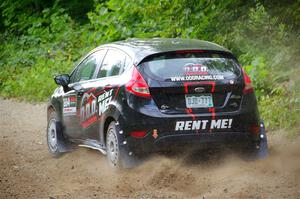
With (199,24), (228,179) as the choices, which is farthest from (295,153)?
(199,24)

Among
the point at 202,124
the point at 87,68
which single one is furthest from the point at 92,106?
the point at 202,124

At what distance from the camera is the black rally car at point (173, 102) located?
26.2ft

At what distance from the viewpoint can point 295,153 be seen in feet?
29.8

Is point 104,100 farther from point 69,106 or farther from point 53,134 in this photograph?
point 53,134

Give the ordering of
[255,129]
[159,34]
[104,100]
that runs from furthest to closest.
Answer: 1. [159,34]
2. [104,100]
3. [255,129]

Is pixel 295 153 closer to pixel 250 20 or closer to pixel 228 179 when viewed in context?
pixel 228 179

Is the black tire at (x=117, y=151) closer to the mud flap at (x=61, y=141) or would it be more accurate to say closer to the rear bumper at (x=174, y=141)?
the rear bumper at (x=174, y=141)

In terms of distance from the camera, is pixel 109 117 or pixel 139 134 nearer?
pixel 139 134

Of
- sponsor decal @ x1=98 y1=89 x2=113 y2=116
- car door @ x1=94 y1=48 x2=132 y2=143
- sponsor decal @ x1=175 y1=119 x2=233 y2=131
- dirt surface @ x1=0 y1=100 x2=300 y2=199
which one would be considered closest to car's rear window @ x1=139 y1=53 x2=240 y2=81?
car door @ x1=94 y1=48 x2=132 y2=143

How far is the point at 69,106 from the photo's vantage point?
33.1 ft

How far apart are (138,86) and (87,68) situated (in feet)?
6.38

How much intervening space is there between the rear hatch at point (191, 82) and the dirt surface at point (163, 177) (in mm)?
730

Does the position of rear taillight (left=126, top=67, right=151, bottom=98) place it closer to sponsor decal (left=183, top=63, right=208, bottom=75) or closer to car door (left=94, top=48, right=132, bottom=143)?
car door (left=94, top=48, right=132, bottom=143)

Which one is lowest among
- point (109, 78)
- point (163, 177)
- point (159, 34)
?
point (159, 34)
